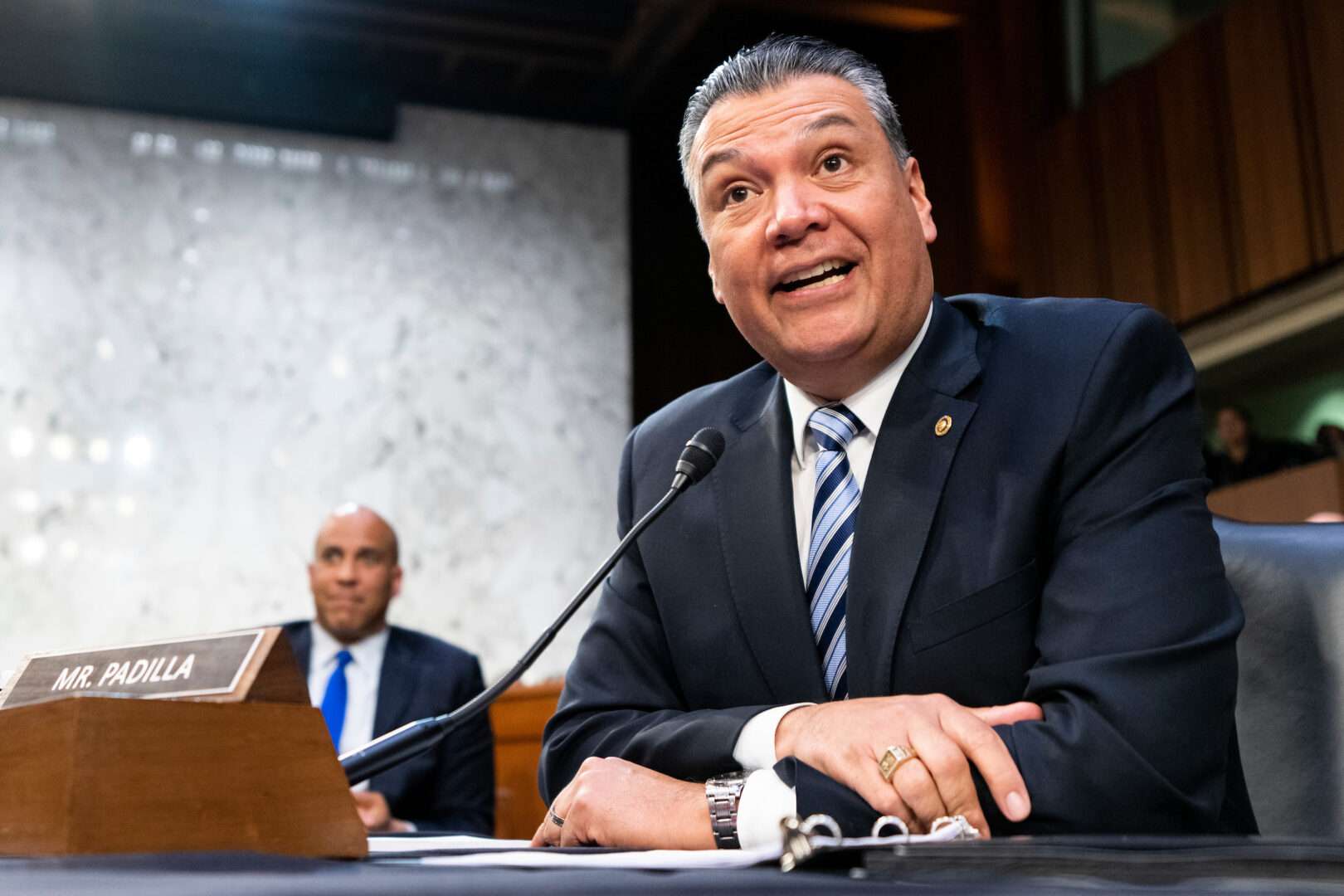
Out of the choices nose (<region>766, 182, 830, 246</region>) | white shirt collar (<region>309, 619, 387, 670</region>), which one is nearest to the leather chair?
nose (<region>766, 182, 830, 246</region>)

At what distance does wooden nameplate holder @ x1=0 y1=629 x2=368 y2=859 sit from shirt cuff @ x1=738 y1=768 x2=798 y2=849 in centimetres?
26

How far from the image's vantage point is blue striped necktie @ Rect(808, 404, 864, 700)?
1.24 m

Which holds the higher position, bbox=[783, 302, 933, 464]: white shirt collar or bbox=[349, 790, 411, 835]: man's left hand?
bbox=[783, 302, 933, 464]: white shirt collar

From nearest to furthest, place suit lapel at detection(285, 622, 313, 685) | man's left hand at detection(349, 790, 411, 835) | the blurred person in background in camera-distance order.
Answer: man's left hand at detection(349, 790, 411, 835)
suit lapel at detection(285, 622, 313, 685)
the blurred person in background

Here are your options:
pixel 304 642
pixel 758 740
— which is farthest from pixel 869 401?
pixel 304 642

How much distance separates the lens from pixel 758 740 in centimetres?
104

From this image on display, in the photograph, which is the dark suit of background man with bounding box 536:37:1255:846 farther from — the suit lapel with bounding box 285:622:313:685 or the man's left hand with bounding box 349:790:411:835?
the suit lapel with bounding box 285:622:313:685

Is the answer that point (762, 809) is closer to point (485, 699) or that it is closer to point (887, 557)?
point (485, 699)

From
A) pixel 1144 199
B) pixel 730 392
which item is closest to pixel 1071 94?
pixel 1144 199

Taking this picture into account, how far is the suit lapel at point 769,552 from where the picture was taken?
49.0 inches

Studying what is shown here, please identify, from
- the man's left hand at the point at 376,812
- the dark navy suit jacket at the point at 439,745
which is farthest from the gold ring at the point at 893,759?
the dark navy suit jacket at the point at 439,745

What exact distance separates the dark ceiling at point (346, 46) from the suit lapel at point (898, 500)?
161 inches

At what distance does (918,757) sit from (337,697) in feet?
8.65

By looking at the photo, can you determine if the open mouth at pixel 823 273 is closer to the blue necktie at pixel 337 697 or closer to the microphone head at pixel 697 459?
the microphone head at pixel 697 459
